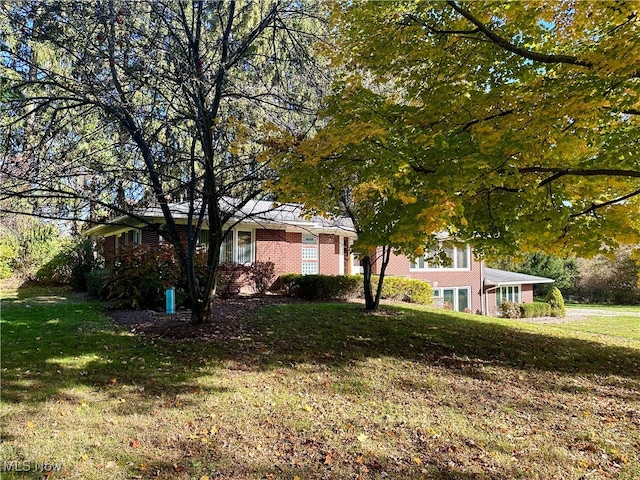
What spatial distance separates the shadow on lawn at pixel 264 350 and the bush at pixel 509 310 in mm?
15707

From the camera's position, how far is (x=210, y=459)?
3.57 meters

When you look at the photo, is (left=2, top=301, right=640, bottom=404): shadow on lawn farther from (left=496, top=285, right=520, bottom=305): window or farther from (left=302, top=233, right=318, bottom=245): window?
(left=496, top=285, right=520, bottom=305): window

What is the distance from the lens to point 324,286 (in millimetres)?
14844

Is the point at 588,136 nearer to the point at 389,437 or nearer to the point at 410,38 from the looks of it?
the point at 410,38

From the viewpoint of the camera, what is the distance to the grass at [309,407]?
3.63 m

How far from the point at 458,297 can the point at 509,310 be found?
156 inches

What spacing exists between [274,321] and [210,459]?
581 cm

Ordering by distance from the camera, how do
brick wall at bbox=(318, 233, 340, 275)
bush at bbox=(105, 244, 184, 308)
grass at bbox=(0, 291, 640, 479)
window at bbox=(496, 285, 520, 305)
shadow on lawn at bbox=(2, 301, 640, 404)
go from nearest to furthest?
grass at bbox=(0, 291, 640, 479)
shadow on lawn at bbox=(2, 301, 640, 404)
bush at bbox=(105, 244, 184, 308)
brick wall at bbox=(318, 233, 340, 275)
window at bbox=(496, 285, 520, 305)

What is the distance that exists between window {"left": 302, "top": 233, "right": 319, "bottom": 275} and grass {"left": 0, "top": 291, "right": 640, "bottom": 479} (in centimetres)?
962

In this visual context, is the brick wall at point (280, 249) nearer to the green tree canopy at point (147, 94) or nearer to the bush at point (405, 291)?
the bush at point (405, 291)

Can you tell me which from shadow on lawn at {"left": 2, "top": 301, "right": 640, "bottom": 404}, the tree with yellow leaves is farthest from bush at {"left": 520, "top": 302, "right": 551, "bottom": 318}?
the tree with yellow leaves

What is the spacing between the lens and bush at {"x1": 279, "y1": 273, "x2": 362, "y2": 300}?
14.8 m

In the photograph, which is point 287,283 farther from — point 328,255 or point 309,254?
point 328,255

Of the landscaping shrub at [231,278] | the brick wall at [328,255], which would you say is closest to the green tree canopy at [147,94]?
the landscaping shrub at [231,278]
